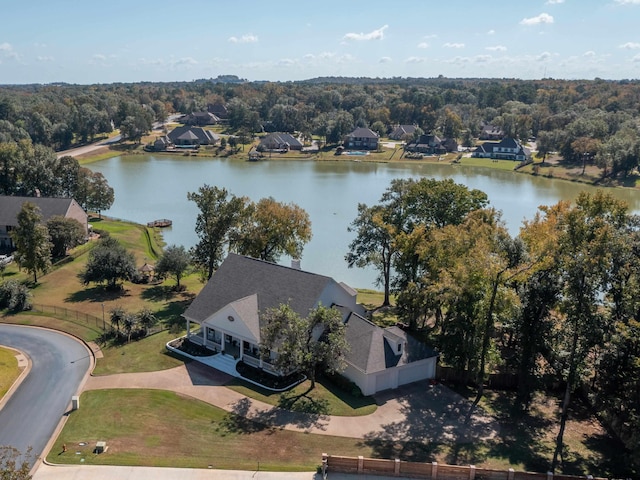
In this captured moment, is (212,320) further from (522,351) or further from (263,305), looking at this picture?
(522,351)

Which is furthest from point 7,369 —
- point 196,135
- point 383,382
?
point 196,135

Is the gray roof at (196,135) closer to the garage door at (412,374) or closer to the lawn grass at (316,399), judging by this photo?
the lawn grass at (316,399)

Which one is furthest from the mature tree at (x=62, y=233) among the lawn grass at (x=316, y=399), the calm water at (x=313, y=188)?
the lawn grass at (x=316, y=399)

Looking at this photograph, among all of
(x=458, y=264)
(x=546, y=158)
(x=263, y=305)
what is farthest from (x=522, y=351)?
(x=546, y=158)

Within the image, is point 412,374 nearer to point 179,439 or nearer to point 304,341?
point 304,341

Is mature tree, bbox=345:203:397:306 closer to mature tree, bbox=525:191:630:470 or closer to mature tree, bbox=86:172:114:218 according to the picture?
mature tree, bbox=525:191:630:470

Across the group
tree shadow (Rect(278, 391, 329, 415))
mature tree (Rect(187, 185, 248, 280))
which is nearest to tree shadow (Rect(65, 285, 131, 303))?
mature tree (Rect(187, 185, 248, 280))
